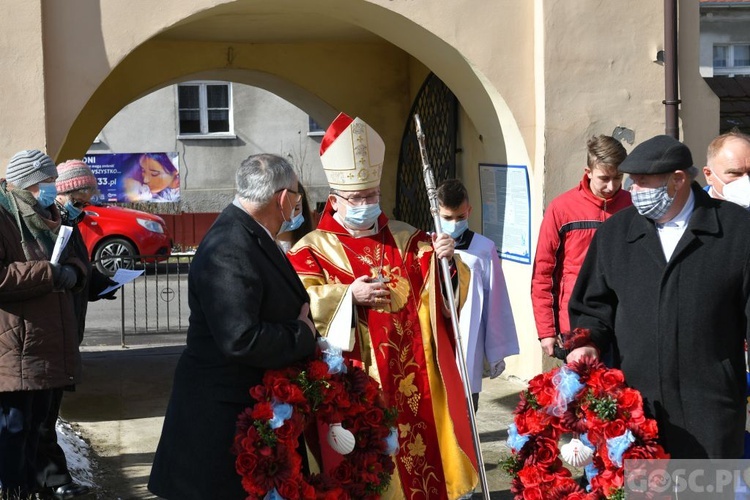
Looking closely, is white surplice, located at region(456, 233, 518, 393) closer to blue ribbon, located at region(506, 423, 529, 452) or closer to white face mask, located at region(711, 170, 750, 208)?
white face mask, located at region(711, 170, 750, 208)

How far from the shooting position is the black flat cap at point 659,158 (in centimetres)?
376

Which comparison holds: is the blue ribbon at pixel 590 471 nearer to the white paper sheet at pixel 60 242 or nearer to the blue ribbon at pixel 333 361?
the blue ribbon at pixel 333 361

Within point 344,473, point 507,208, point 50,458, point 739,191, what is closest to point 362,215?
point 344,473

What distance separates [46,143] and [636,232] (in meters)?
4.23

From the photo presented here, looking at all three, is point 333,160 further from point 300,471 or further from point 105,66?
point 105,66

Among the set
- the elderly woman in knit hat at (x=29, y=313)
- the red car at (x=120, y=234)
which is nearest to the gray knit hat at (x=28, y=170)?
the elderly woman in knit hat at (x=29, y=313)

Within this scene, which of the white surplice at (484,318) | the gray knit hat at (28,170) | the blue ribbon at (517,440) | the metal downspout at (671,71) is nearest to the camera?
the blue ribbon at (517,440)

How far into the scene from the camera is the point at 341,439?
386 centimetres

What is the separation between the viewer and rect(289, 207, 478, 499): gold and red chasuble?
4.64m

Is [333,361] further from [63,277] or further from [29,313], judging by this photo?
[29,313]

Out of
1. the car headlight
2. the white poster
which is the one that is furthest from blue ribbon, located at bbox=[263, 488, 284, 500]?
the car headlight

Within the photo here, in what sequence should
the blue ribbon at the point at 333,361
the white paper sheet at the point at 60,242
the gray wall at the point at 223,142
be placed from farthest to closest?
the gray wall at the point at 223,142 → the white paper sheet at the point at 60,242 → the blue ribbon at the point at 333,361

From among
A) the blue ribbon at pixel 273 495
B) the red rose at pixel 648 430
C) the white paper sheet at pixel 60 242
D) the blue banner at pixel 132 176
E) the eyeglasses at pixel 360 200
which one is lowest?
the blue ribbon at pixel 273 495

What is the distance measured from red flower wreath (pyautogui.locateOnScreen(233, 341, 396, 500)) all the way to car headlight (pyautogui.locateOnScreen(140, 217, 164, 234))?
14455mm
